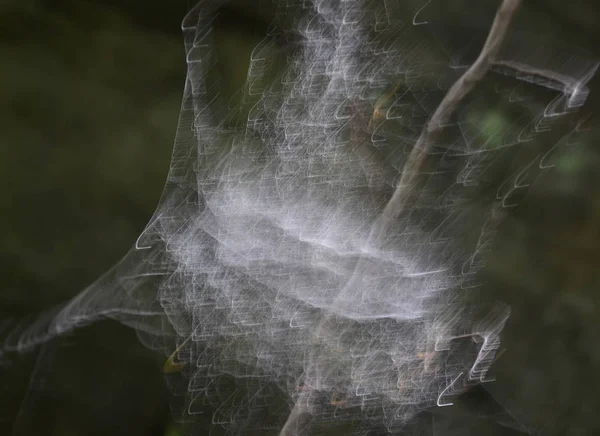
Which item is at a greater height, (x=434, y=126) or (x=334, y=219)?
(x=434, y=126)

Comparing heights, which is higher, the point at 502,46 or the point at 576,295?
the point at 502,46

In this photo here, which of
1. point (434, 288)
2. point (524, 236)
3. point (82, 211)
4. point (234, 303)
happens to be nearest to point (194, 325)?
point (234, 303)

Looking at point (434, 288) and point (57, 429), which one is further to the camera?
point (434, 288)

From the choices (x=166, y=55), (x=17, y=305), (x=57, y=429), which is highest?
(x=166, y=55)

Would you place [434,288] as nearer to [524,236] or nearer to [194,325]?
[524,236]
